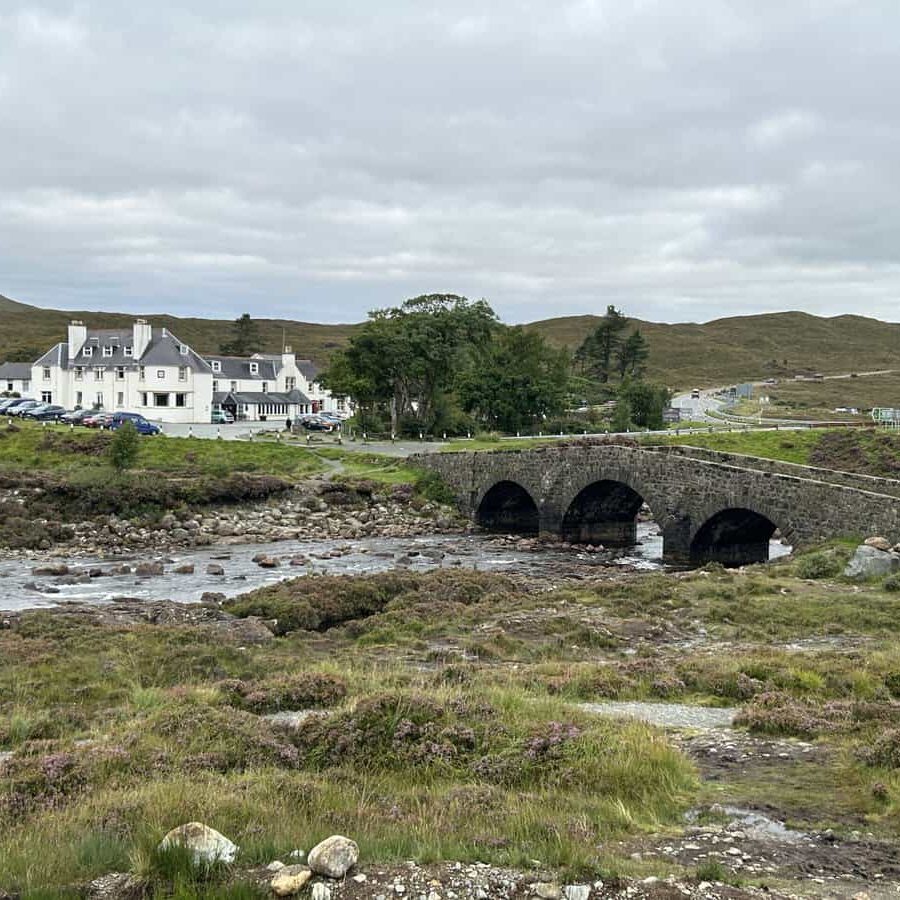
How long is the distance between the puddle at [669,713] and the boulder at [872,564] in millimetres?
14013

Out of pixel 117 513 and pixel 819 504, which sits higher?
pixel 819 504

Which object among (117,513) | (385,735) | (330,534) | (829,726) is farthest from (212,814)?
(117,513)

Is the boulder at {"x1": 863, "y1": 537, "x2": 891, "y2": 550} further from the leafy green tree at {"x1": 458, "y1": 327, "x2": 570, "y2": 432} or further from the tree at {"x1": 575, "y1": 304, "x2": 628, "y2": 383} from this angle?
the tree at {"x1": 575, "y1": 304, "x2": 628, "y2": 383}

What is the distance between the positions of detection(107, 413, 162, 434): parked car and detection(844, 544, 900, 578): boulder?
55106mm

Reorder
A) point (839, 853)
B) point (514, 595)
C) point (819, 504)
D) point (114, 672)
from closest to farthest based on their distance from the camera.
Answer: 1. point (839, 853)
2. point (114, 672)
3. point (514, 595)
4. point (819, 504)

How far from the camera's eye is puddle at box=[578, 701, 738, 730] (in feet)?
39.6

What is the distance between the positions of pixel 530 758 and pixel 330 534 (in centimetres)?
3748

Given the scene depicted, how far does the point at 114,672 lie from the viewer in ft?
54.3

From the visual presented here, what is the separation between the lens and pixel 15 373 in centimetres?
10300

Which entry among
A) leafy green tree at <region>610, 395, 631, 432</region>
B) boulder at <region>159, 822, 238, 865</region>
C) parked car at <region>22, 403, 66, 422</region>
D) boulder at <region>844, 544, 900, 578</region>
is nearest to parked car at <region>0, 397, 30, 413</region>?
parked car at <region>22, 403, 66, 422</region>

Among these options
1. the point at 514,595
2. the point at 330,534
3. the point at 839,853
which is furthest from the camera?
the point at 330,534

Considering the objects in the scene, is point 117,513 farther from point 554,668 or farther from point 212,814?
point 212,814

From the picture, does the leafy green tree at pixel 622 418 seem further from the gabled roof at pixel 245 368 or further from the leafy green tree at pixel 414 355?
the gabled roof at pixel 245 368

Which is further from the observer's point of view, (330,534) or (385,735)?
(330,534)
